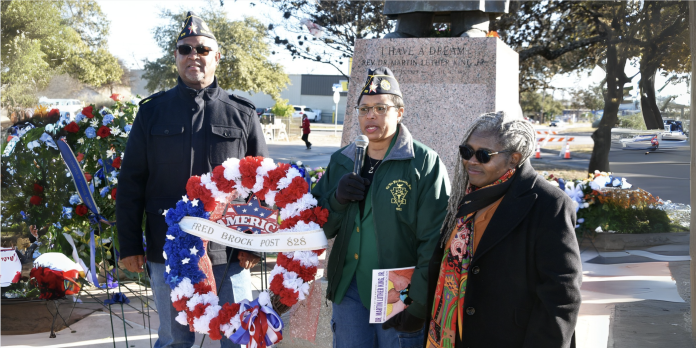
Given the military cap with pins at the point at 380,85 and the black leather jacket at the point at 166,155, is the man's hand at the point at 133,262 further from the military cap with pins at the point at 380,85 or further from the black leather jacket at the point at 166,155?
the military cap with pins at the point at 380,85

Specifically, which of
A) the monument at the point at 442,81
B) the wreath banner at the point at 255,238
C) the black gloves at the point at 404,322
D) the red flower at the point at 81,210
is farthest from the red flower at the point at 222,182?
the red flower at the point at 81,210

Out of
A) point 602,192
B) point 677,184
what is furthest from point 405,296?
point 677,184

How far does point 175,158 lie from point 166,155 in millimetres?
54

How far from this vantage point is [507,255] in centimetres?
210

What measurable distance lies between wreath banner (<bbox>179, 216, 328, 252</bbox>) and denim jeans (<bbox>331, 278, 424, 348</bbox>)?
29 cm

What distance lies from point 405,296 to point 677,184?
768 centimetres

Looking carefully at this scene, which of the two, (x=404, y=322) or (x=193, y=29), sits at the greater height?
(x=193, y=29)

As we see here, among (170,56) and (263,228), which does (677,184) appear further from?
(170,56)

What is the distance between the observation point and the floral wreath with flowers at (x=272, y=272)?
2.69m

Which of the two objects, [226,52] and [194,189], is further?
[226,52]

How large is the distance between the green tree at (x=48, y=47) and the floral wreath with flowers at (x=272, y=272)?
16.7 m

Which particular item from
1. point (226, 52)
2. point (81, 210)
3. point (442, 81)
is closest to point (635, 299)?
point (442, 81)

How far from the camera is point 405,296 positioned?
8.24 ft

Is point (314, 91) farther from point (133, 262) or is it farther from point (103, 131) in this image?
point (133, 262)
